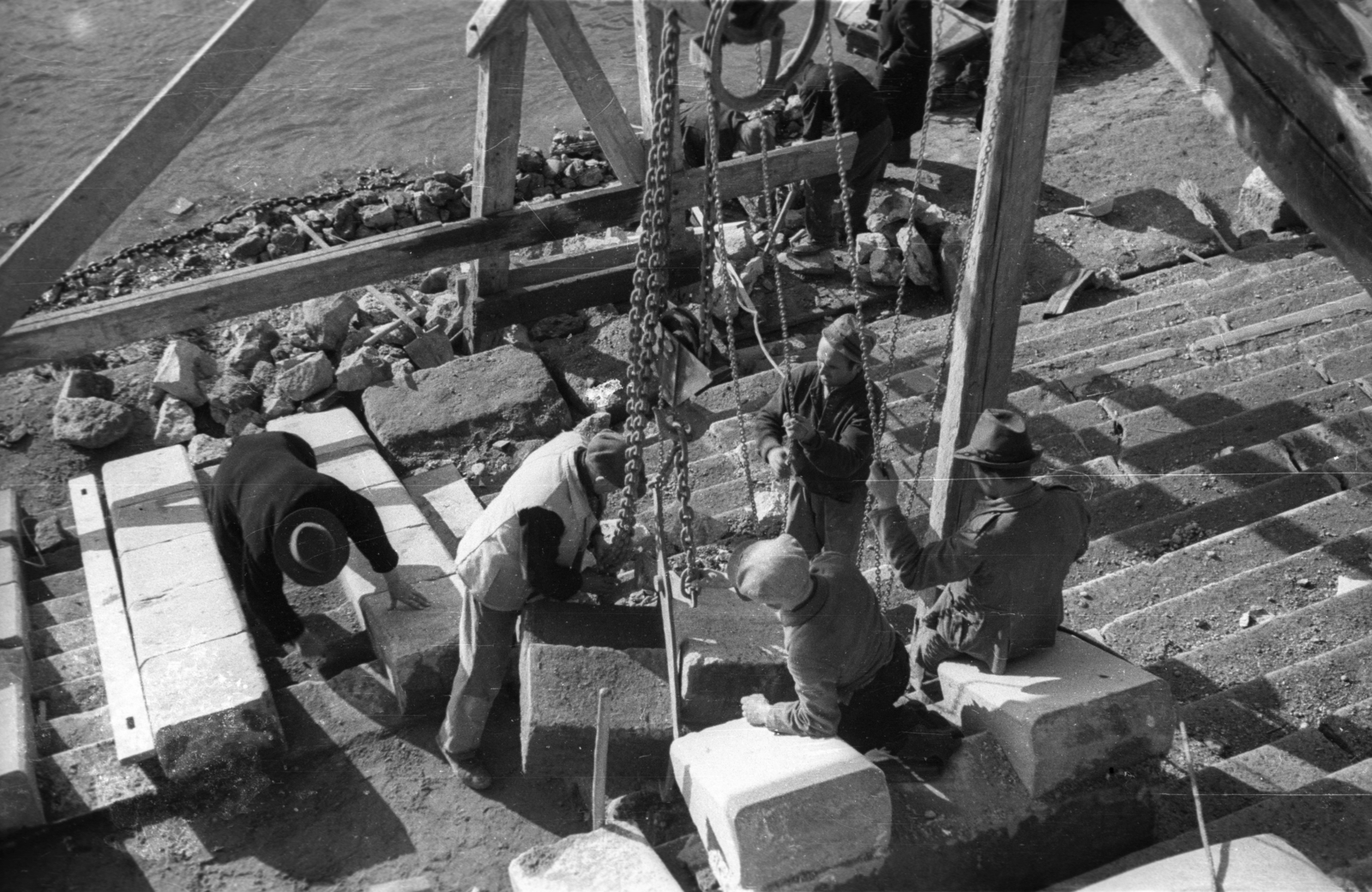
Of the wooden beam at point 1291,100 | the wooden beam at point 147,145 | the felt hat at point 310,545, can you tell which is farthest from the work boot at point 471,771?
the wooden beam at point 1291,100

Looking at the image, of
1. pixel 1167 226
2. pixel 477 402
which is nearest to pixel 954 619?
pixel 477 402

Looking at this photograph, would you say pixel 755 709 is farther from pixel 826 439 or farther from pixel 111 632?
pixel 111 632

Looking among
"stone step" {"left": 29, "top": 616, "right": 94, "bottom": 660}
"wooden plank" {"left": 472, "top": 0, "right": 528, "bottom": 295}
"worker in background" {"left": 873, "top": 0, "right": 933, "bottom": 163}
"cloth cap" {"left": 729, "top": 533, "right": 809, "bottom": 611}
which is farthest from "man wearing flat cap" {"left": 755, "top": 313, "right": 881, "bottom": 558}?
"worker in background" {"left": 873, "top": 0, "right": 933, "bottom": 163}

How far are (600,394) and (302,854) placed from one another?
417 centimetres

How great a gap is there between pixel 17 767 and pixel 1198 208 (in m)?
9.85

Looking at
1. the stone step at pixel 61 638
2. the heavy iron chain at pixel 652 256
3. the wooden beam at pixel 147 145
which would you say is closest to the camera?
the heavy iron chain at pixel 652 256

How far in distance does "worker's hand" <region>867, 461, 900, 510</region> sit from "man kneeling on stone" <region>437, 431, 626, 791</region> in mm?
1044

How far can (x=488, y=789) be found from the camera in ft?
17.4

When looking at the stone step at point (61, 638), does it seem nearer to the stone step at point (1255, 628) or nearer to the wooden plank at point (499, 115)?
the wooden plank at point (499, 115)

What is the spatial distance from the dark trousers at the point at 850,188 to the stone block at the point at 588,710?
6.38 metres

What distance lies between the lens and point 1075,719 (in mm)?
4121

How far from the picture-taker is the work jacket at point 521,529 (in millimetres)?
4898

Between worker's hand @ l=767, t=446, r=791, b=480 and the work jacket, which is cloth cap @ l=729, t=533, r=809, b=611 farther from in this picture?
worker's hand @ l=767, t=446, r=791, b=480

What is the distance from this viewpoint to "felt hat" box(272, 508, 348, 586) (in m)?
5.37
